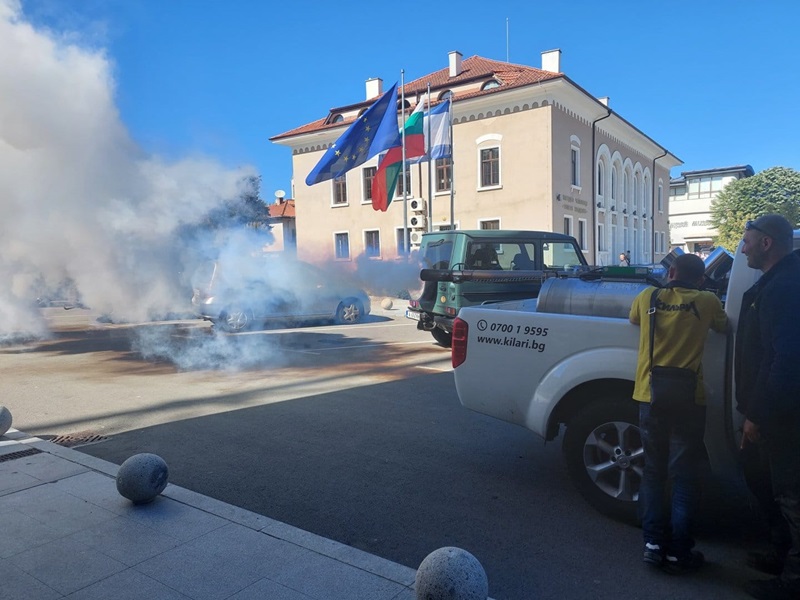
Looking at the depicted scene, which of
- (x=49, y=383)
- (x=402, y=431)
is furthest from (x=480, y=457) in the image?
(x=49, y=383)

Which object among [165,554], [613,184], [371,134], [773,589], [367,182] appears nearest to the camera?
[773,589]

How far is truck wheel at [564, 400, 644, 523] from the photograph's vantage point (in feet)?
12.4

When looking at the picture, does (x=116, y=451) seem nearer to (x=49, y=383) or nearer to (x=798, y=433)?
(x=49, y=383)

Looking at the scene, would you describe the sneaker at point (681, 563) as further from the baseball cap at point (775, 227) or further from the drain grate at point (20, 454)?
the drain grate at point (20, 454)

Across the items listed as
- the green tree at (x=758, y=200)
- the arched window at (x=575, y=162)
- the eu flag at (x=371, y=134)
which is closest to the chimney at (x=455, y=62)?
the arched window at (x=575, y=162)

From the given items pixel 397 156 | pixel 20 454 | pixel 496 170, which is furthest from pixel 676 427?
pixel 496 170

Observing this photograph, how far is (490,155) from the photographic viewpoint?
83.7 feet

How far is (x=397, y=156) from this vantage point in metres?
18.1

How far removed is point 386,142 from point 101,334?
9.43 meters

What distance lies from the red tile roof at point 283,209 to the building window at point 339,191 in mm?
3184

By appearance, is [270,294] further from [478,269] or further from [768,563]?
[768,563]

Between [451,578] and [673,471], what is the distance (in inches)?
58.2

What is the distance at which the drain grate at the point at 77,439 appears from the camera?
5941 millimetres

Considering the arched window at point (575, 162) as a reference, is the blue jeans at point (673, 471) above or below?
below
